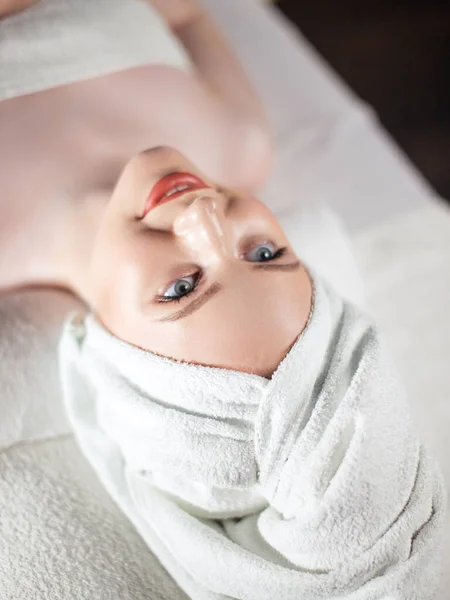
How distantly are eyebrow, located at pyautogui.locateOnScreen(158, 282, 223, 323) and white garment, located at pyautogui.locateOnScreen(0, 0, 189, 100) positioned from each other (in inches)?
19.0

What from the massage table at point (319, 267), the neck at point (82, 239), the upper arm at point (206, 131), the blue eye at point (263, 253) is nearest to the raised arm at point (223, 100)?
the upper arm at point (206, 131)

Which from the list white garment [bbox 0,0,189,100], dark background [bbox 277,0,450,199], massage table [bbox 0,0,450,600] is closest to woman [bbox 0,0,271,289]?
white garment [bbox 0,0,189,100]

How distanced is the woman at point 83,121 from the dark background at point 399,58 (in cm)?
85

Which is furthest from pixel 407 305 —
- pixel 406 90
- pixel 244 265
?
pixel 406 90

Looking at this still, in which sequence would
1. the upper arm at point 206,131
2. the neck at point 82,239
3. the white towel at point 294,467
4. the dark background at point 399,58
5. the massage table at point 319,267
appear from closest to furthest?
the white towel at point 294,467 → the massage table at point 319,267 → the neck at point 82,239 → the upper arm at point 206,131 → the dark background at point 399,58

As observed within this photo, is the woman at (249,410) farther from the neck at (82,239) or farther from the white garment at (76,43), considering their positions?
the white garment at (76,43)

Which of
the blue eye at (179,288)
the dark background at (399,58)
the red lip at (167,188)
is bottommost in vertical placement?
the dark background at (399,58)

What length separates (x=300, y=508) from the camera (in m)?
0.73

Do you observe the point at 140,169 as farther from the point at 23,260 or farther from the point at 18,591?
the point at 18,591

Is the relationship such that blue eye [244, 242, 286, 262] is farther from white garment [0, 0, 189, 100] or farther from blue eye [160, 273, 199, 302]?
white garment [0, 0, 189, 100]

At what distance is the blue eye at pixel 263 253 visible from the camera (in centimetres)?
80

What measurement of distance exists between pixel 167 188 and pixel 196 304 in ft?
0.54

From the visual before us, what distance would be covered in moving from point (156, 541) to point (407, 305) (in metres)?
0.65

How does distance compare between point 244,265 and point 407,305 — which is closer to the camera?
point 244,265
